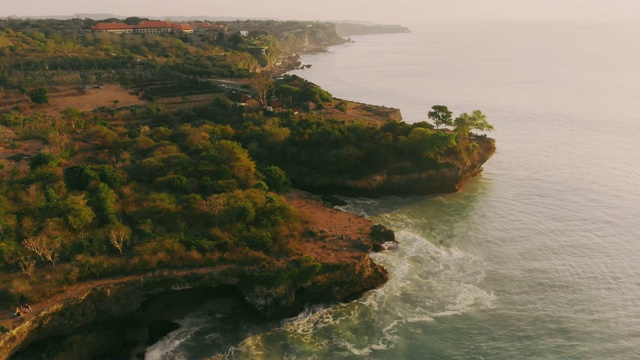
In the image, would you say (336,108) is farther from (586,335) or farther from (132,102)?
(586,335)

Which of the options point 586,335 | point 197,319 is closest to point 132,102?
point 197,319

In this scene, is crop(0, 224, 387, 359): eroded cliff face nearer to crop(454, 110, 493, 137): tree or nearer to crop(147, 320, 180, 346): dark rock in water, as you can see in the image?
crop(147, 320, 180, 346): dark rock in water

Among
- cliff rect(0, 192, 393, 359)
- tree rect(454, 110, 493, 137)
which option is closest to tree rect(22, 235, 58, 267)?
cliff rect(0, 192, 393, 359)

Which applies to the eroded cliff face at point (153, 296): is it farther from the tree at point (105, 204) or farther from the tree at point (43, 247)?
the tree at point (105, 204)

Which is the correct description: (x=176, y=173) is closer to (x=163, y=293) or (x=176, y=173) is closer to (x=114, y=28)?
(x=163, y=293)

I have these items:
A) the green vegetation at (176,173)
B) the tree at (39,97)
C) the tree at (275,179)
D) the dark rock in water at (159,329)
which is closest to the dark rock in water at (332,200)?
the green vegetation at (176,173)

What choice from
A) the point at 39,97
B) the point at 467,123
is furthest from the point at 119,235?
the point at 39,97
